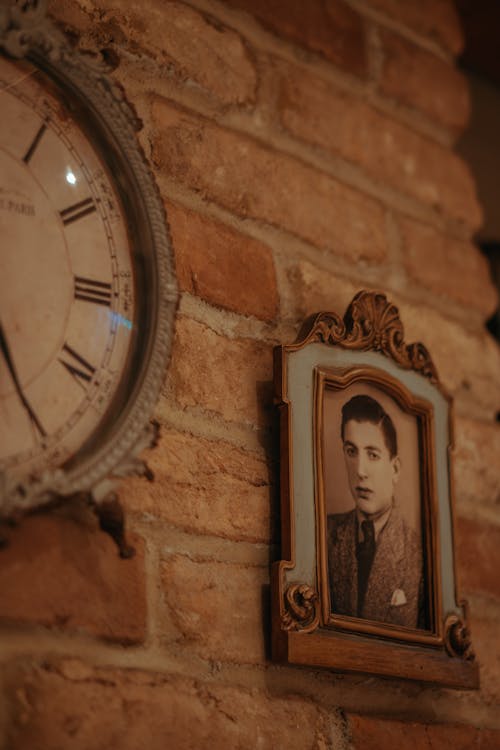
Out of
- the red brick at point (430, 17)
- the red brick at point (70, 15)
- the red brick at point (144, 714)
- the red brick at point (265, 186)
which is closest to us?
the red brick at point (144, 714)

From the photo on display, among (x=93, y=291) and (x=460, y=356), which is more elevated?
(x=460, y=356)

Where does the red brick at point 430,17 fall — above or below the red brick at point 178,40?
above

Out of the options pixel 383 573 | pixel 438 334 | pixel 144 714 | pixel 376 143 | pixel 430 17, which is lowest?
pixel 144 714

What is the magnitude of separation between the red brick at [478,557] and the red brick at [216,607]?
43cm

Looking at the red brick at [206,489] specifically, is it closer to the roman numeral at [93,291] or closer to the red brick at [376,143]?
the roman numeral at [93,291]

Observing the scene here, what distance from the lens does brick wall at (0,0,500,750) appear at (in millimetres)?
1032

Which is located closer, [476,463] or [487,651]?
[487,651]

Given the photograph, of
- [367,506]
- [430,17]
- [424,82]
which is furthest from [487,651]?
[430,17]

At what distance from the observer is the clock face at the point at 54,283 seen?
1028mm

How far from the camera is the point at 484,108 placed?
248cm

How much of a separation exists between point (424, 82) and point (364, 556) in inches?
34.5

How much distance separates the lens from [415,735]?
131 centimetres

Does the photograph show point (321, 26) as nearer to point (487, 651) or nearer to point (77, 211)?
point (77, 211)

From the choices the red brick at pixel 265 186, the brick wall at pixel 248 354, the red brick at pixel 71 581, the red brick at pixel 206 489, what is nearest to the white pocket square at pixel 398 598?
the brick wall at pixel 248 354
